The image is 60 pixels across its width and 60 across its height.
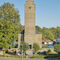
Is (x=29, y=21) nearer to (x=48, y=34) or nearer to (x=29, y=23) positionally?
(x=29, y=23)

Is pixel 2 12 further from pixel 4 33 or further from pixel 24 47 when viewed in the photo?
pixel 24 47

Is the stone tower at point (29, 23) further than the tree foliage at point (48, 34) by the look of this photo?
No

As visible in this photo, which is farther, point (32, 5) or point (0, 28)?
point (32, 5)

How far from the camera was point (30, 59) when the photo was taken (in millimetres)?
23047

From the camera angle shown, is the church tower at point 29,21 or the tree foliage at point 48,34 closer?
the church tower at point 29,21

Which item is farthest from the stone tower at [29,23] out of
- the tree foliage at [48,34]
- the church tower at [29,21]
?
the tree foliage at [48,34]

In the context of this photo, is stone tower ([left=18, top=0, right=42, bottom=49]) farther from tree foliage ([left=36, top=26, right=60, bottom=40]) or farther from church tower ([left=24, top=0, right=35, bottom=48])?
tree foliage ([left=36, top=26, right=60, bottom=40])

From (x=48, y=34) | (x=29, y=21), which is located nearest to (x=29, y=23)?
(x=29, y=21)

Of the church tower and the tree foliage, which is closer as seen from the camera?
the church tower

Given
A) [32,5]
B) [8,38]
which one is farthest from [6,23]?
[32,5]

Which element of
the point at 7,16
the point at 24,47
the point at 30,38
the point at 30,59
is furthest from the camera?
the point at 30,38

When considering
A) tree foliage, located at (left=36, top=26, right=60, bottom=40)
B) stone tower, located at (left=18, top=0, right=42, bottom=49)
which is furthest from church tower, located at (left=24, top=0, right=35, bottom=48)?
tree foliage, located at (left=36, top=26, right=60, bottom=40)

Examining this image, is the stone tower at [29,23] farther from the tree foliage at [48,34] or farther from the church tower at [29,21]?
the tree foliage at [48,34]

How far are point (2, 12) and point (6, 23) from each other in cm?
434
